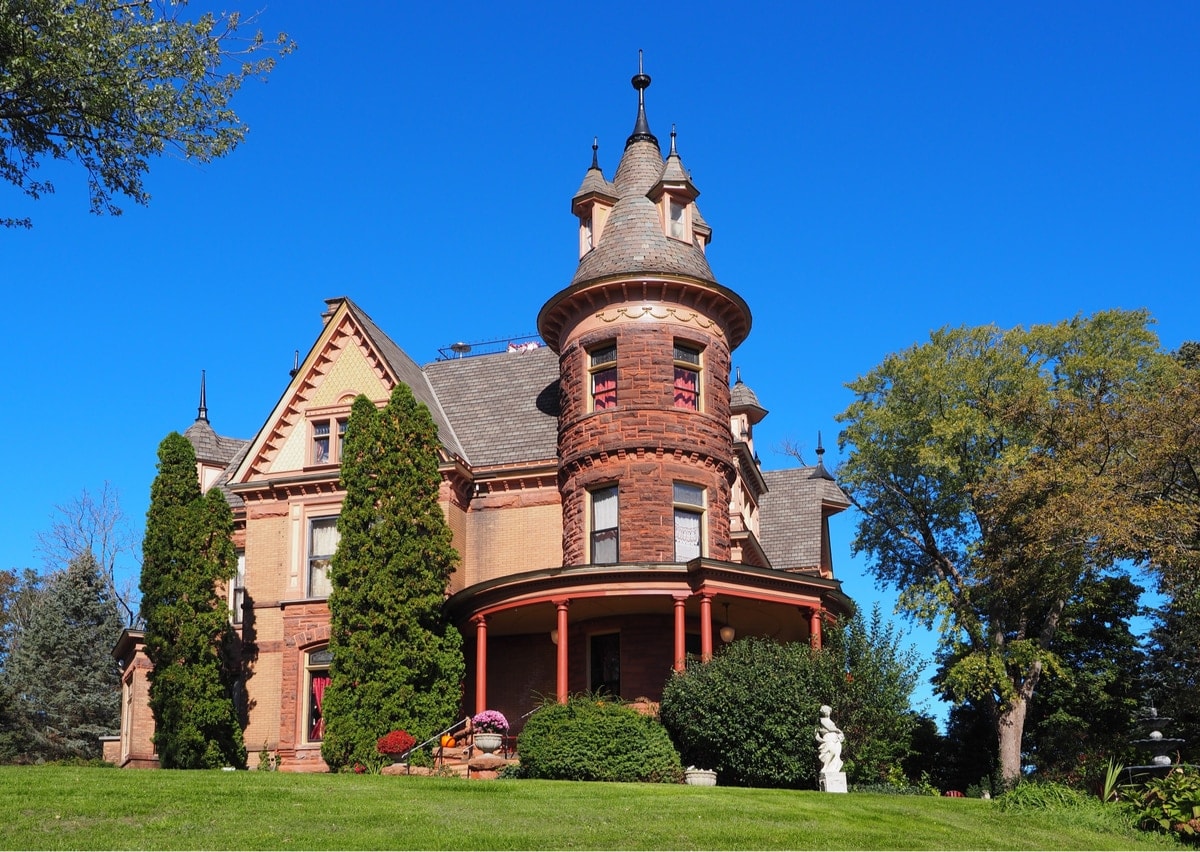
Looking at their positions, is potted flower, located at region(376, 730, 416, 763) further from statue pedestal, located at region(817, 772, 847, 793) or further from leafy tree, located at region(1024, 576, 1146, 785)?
leafy tree, located at region(1024, 576, 1146, 785)

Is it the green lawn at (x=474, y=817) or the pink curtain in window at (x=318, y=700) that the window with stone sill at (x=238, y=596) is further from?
the green lawn at (x=474, y=817)

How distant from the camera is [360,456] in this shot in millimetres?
27688

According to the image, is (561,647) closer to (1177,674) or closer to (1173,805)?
(1173,805)

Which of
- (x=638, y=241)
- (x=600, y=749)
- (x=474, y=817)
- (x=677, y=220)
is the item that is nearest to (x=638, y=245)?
(x=638, y=241)

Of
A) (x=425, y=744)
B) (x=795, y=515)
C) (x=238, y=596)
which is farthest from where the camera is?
(x=795, y=515)

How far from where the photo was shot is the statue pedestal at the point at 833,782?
21484mm

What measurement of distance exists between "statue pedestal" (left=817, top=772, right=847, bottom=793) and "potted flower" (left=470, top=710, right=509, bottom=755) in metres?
5.78

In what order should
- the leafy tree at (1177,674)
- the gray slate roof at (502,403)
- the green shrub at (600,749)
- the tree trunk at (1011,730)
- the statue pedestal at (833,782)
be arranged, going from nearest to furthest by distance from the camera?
the statue pedestal at (833,782), the green shrub at (600,749), the gray slate roof at (502,403), the tree trunk at (1011,730), the leafy tree at (1177,674)

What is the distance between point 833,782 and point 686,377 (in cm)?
1042

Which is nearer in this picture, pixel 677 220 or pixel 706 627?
pixel 706 627

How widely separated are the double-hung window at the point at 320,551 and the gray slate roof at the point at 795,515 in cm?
1212

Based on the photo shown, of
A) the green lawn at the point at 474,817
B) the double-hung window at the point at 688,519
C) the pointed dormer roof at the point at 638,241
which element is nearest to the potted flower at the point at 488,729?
the green lawn at the point at 474,817

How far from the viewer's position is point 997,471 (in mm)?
32812

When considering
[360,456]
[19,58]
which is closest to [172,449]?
[360,456]
